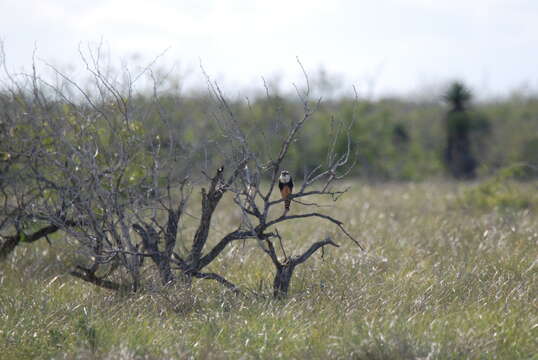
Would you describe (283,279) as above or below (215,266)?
above

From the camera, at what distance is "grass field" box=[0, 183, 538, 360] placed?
154 inches

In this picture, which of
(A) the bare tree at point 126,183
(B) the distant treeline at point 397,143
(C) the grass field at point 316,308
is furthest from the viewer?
(B) the distant treeline at point 397,143

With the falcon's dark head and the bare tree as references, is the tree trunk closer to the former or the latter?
the bare tree

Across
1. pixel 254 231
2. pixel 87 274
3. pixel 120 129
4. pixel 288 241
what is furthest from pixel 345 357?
pixel 288 241

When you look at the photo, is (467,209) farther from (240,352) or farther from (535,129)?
(535,129)

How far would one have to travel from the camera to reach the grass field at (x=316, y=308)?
3922 millimetres

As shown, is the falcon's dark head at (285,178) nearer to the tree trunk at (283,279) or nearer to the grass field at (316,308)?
the tree trunk at (283,279)

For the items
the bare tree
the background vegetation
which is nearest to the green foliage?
the background vegetation

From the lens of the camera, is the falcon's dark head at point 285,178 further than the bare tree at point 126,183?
Yes

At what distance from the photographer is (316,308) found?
4.66m

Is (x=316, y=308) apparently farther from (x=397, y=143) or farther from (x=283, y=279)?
(x=397, y=143)

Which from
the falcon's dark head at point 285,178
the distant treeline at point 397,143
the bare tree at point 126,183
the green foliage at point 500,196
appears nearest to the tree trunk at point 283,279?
the bare tree at point 126,183

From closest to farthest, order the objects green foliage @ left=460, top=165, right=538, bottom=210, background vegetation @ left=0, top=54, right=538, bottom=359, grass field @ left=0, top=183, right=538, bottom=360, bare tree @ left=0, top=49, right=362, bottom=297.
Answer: grass field @ left=0, top=183, right=538, bottom=360 → background vegetation @ left=0, top=54, right=538, bottom=359 → bare tree @ left=0, top=49, right=362, bottom=297 → green foliage @ left=460, top=165, right=538, bottom=210

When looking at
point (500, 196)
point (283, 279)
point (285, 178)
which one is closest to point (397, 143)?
point (500, 196)
